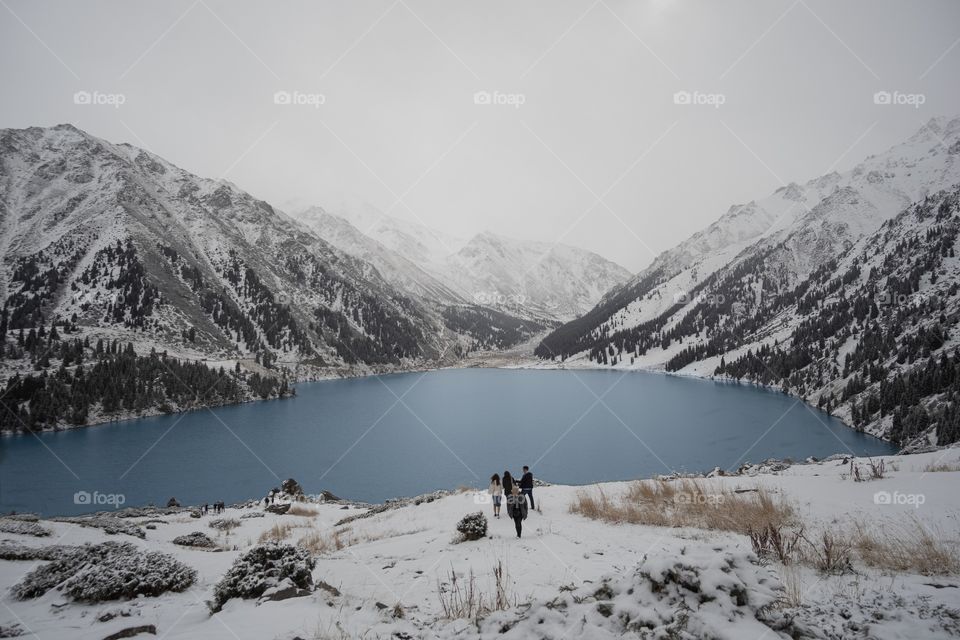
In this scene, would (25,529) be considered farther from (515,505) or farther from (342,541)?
(515,505)

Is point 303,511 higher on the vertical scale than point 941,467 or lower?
lower

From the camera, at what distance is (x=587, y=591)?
511 centimetres

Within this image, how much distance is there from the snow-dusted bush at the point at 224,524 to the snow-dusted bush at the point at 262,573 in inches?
686

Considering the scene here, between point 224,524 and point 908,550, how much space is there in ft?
86.9

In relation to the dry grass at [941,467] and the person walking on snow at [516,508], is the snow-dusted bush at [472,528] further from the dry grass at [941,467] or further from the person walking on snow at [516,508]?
the dry grass at [941,467]

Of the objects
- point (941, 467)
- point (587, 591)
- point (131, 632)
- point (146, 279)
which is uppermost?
point (146, 279)

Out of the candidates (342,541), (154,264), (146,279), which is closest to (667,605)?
(342,541)

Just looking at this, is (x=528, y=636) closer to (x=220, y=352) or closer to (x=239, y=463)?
(x=239, y=463)

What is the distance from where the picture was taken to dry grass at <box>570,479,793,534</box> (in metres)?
10.2

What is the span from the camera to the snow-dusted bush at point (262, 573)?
22.5 ft

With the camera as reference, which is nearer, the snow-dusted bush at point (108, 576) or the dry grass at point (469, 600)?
the dry grass at point (469, 600)

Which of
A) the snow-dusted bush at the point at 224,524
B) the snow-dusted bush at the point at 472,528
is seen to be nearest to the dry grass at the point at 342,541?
the snow-dusted bush at the point at 472,528

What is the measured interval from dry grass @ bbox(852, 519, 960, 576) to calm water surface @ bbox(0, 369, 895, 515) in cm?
3782

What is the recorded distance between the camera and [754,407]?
8438cm
